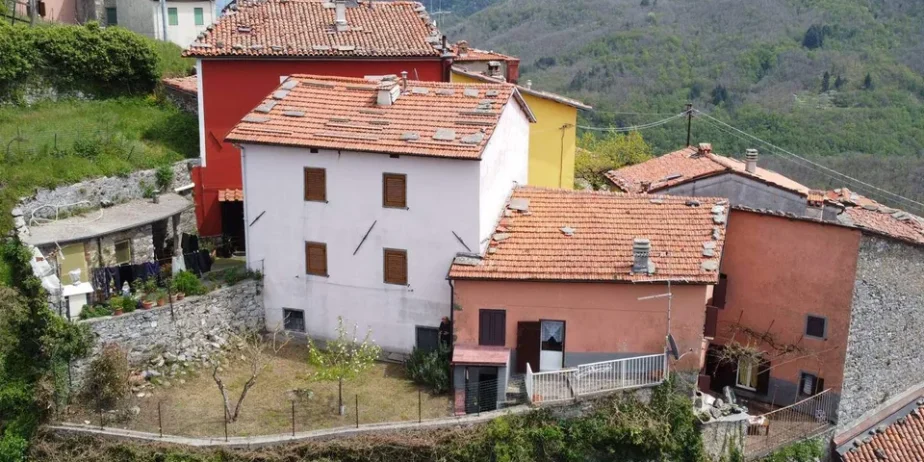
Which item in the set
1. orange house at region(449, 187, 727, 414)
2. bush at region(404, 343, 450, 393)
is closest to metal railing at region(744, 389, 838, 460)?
orange house at region(449, 187, 727, 414)

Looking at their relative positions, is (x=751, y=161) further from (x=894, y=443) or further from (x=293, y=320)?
(x=293, y=320)

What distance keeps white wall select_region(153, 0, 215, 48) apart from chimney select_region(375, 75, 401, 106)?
21470 mm

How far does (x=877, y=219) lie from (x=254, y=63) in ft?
63.2

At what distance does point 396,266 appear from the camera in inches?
955

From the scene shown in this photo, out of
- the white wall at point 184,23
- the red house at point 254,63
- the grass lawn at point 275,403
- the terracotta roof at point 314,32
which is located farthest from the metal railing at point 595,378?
the white wall at point 184,23

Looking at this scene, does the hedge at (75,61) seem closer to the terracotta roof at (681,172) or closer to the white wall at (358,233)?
the white wall at (358,233)

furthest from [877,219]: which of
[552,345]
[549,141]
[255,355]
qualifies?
[255,355]

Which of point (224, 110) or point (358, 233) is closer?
point (358, 233)

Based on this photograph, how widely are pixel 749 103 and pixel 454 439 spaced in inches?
2202

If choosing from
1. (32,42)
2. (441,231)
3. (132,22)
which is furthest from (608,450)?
(132,22)

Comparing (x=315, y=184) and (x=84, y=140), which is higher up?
(x=84, y=140)

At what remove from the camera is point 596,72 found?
8356 centimetres

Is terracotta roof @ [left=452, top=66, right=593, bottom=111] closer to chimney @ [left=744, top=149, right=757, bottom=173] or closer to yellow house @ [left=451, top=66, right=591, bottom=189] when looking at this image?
yellow house @ [left=451, top=66, right=591, bottom=189]

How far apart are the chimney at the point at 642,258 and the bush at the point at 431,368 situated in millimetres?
5267
